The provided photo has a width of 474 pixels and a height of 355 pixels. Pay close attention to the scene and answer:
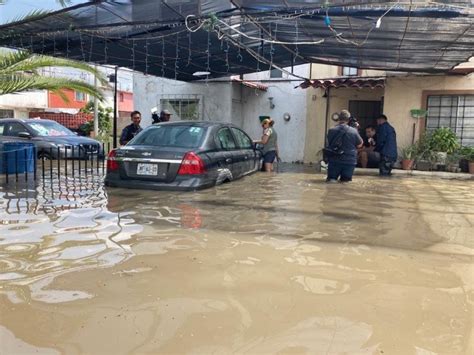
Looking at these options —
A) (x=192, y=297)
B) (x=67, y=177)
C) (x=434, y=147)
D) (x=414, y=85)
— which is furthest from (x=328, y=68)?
(x=192, y=297)

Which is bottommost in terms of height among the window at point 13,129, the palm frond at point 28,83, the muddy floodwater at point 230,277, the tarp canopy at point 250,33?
the muddy floodwater at point 230,277

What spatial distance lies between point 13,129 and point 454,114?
511 inches

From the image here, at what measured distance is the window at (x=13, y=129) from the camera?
1380 centimetres

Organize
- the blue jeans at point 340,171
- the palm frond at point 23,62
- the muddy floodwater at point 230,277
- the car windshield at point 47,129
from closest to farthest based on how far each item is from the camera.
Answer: the muddy floodwater at point 230,277 → the blue jeans at point 340,171 → the palm frond at point 23,62 → the car windshield at point 47,129

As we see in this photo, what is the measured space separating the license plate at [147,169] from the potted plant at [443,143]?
8.61 m

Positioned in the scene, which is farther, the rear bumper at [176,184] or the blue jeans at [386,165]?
the blue jeans at [386,165]

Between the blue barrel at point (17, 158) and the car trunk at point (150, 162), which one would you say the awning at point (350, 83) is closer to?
the car trunk at point (150, 162)

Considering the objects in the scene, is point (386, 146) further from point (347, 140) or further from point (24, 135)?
point (24, 135)

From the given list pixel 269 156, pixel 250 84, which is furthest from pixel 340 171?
pixel 250 84

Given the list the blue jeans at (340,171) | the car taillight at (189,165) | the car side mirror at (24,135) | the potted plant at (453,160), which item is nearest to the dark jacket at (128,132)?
the car taillight at (189,165)

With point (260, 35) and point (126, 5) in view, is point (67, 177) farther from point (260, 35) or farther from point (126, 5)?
point (260, 35)

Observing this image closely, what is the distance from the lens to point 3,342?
2.88 meters

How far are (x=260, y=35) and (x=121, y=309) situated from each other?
331 inches

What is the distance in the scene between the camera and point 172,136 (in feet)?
27.2
